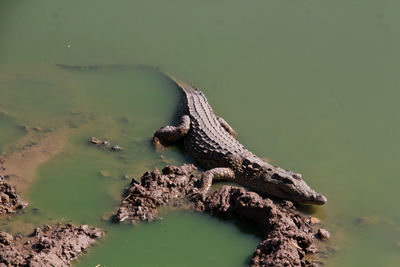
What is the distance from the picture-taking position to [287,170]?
8.72 meters

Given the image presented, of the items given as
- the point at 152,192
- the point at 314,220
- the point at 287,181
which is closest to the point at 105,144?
the point at 152,192

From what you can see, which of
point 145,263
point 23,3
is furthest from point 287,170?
point 23,3

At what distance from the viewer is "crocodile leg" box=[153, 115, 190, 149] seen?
368 inches

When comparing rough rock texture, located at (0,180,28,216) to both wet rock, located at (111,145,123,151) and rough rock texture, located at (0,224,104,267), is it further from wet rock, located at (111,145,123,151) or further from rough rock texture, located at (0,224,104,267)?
wet rock, located at (111,145,123,151)

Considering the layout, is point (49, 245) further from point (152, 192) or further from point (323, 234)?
point (323, 234)

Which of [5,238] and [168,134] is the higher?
[168,134]

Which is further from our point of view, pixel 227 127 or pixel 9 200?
pixel 227 127

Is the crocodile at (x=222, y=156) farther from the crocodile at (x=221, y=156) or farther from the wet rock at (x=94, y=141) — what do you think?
the wet rock at (x=94, y=141)

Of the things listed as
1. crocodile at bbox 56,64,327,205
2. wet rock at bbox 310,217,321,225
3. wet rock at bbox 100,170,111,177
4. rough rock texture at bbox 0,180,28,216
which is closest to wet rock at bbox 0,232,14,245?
rough rock texture at bbox 0,180,28,216

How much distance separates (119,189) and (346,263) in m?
3.21

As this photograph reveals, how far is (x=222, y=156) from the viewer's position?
8.87m

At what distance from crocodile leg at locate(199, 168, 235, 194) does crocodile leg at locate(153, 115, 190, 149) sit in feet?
3.57

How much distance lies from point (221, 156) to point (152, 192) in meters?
1.44

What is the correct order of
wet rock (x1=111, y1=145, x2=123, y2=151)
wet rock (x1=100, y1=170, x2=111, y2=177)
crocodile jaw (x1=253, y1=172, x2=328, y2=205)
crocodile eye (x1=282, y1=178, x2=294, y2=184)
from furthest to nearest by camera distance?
wet rock (x1=111, y1=145, x2=123, y2=151)
wet rock (x1=100, y1=170, x2=111, y2=177)
crocodile eye (x1=282, y1=178, x2=294, y2=184)
crocodile jaw (x1=253, y1=172, x2=328, y2=205)
